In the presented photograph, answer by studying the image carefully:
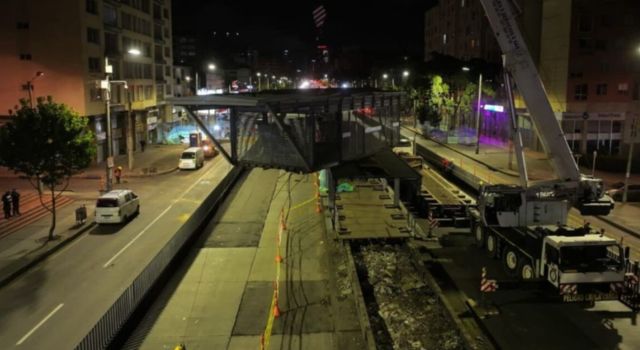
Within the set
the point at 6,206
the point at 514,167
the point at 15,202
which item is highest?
the point at 514,167

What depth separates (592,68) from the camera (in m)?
52.8

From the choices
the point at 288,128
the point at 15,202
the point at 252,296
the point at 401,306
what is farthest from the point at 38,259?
the point at 401,306

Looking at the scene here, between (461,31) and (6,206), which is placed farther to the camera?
(461,31)

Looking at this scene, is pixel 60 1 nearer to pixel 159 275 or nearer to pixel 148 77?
pixel 148 77

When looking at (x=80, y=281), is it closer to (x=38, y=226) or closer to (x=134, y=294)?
(x=134, y=294)

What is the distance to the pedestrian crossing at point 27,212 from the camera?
2833 centimetres

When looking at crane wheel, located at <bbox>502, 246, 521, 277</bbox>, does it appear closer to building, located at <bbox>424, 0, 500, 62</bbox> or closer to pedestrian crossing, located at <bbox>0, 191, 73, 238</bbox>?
pedestrian crossing, located at <bbox>0, 191, 73, 238</bbox>

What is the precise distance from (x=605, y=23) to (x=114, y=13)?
45208 mm

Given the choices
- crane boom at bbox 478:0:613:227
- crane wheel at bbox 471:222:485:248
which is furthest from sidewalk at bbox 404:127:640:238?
crane wheel at bbox 471:222:485:248

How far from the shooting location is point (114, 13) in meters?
55.1

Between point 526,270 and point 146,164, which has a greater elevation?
point 146,164

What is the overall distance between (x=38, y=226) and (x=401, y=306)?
19.4m

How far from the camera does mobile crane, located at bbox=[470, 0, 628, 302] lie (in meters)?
17.3

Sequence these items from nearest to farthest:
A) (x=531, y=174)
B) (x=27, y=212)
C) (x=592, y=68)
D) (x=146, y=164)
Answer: (x=27, y=212)
(x=531, y=174)
(x=146, y=164)
(x=592, y=68)
